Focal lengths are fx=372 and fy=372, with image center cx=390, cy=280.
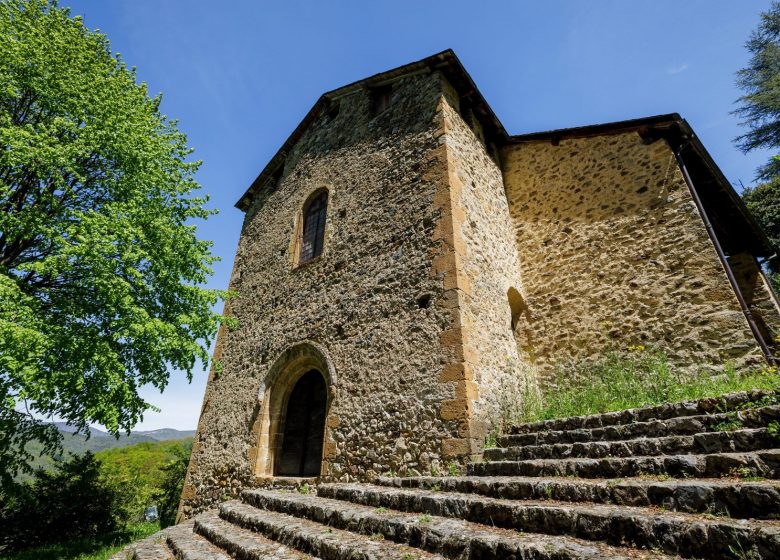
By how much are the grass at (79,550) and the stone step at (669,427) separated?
870cm

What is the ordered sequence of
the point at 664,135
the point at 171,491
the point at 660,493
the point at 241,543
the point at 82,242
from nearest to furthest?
the point at 660,493, the point at 241,543, the point at 82,242, the point at 664,135, the point at 171,491

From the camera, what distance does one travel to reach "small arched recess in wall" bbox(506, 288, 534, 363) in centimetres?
848

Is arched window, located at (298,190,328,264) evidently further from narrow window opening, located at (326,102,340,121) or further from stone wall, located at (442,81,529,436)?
stone wall, located at (442,81,529,436)

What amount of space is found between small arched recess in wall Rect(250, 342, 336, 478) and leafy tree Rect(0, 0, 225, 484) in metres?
1.60

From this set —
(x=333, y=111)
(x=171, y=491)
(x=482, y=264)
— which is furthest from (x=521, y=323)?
(x=171, y=491)

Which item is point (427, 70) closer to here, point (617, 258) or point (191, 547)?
point (617, 258)

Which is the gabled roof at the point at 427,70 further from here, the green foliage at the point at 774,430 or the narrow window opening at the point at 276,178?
the green foliage at the point at 774,430

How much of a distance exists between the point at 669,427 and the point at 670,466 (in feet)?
3.28

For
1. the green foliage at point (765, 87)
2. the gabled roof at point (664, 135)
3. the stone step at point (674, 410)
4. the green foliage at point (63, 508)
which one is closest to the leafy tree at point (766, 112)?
the green foliage at point (765, 87)

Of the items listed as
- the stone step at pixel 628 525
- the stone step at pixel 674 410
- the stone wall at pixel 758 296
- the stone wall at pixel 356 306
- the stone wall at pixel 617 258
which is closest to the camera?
the stone step at pixel 628 525

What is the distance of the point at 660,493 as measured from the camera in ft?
9.11

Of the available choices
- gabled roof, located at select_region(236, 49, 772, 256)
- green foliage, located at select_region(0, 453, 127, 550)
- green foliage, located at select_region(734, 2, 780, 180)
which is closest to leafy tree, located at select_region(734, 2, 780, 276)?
green foliage, located at select_region(734, 2, 780, 180)

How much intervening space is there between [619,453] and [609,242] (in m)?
5.65

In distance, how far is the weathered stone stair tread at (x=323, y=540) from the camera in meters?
2.94
